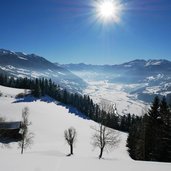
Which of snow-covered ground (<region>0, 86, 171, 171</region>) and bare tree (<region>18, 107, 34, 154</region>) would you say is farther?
bare tree (<region>18, 107, 34, 154</region>)

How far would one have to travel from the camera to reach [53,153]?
51.3m

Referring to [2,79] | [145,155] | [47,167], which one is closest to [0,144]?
[145,155]

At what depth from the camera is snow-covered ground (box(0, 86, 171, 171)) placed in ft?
58.3

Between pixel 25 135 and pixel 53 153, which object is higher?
pixel 25 135

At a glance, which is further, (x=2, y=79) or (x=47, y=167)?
(x=2, y=79)

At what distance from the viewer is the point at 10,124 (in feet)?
232

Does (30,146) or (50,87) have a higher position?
(50,87)

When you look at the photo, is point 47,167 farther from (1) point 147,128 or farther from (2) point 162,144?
(1) point 147,128

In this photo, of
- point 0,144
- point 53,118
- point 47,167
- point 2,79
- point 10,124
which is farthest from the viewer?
point 2,79

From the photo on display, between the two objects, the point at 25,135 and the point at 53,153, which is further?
the point at 25,135

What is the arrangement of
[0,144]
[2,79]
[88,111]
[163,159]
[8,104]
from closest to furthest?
1. [163,159]
2. [0,144]
3. [8,104]
4. [88,111]
5. [2,79]

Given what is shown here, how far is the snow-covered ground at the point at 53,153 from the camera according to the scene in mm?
17781

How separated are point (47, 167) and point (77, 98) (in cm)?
15266

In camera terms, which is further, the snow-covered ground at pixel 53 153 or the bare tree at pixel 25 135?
the bare tree at pixel 25 135
